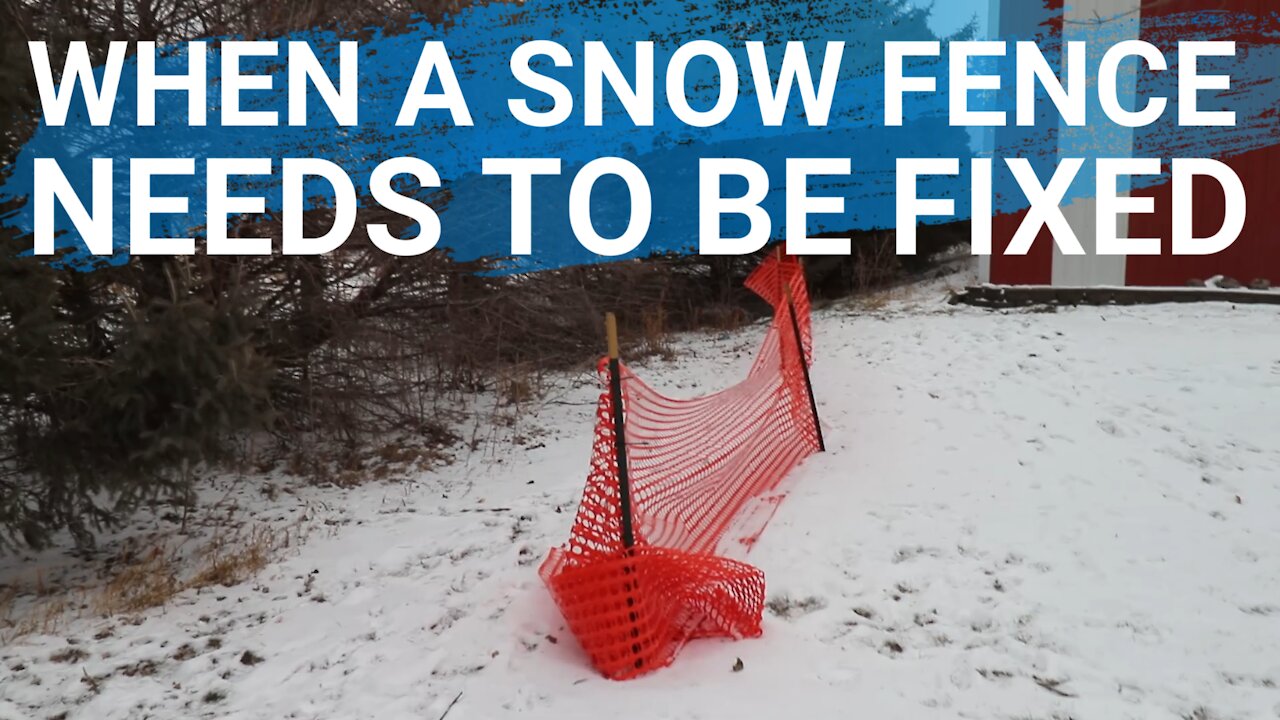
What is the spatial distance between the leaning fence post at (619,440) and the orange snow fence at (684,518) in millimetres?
52

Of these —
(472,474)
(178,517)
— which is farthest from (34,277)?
(472,474)

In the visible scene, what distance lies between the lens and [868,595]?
151 inches

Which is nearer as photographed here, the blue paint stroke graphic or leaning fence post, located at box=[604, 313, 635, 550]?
leaning fence post, located at box=[604, 313, 635, 550]

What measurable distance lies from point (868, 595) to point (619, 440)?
139 cm

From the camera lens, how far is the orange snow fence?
→ 3.32 metres

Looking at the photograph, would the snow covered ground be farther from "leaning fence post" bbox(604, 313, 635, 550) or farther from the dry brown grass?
"leaning fence post" bbox(604, 313, 635, 550)

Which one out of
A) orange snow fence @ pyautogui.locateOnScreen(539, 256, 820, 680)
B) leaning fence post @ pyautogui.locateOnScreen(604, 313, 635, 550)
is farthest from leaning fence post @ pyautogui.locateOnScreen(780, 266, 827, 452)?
leaning fence post @ pyautogui.locateOnScreen(604, 313, 635, 550)

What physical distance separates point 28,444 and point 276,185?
2.33 metres

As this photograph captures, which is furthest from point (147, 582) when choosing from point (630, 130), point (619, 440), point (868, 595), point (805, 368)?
point (630, 130)

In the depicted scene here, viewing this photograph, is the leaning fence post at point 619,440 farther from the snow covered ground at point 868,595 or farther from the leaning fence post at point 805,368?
the leaning fence post at point 805,368

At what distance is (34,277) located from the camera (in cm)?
405

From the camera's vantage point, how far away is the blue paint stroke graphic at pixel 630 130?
547 cm

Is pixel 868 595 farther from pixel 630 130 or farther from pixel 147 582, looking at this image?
pixel 630 130

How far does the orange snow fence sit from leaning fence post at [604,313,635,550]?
0.05m
